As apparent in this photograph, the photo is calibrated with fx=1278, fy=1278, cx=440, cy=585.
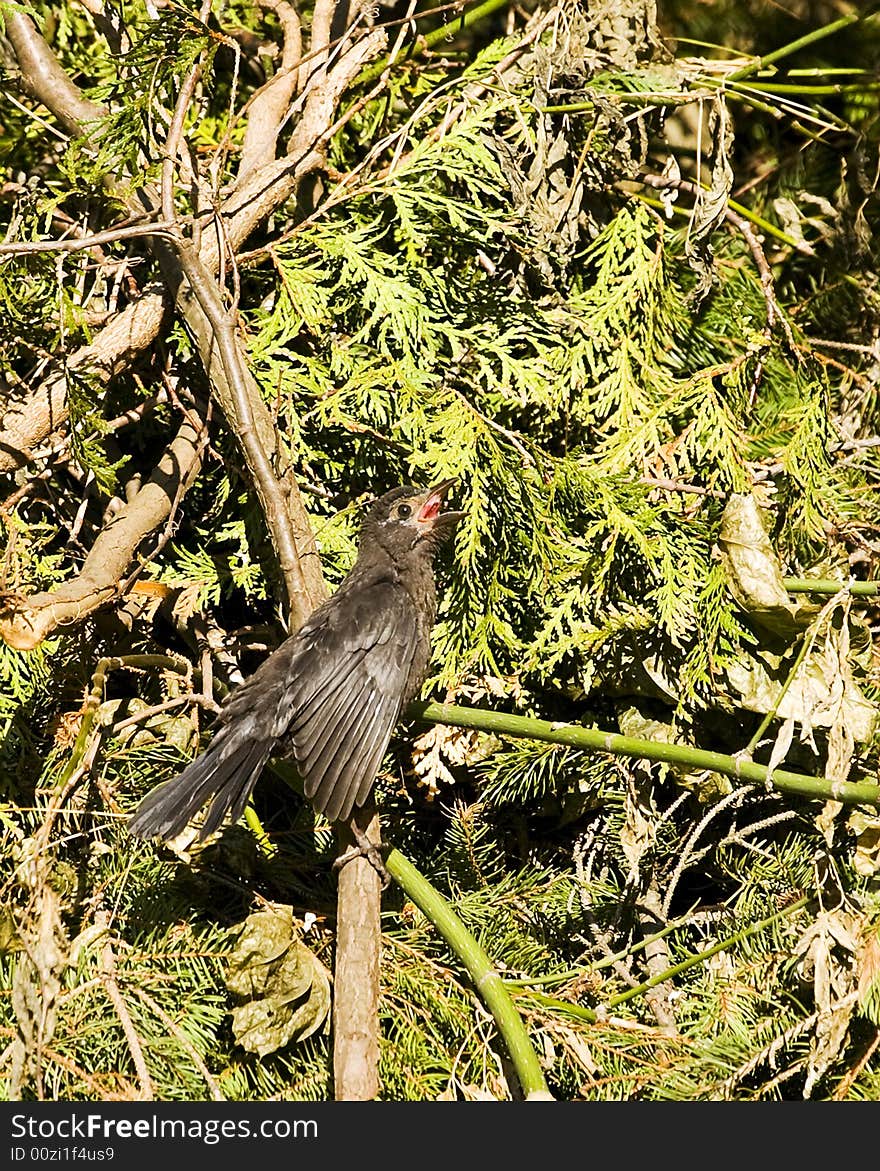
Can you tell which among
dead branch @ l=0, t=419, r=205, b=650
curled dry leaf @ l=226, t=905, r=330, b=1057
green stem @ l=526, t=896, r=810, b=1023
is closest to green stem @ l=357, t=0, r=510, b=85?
dead branch @ l=0, t=419, r=205, b=650

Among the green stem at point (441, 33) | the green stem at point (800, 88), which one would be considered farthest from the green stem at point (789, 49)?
the green stem at point (441, 33)

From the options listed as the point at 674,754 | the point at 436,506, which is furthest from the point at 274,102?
the point at 674,754

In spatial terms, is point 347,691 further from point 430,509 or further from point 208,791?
point 430,509

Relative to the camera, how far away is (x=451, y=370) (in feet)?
10.5

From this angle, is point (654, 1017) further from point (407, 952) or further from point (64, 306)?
point (64, 306)

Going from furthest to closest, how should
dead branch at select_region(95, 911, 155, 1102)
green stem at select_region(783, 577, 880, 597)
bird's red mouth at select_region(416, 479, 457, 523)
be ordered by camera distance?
bird's red mouth at select_region(416, 479, 457, 523), green stem at select_region(783, 577, 880, 597), dead branch at select_region(95, 911, 155, 1102)

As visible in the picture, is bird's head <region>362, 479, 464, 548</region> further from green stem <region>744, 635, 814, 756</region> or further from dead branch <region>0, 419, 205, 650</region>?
green stem <region>744, 635, 814, 756</region>

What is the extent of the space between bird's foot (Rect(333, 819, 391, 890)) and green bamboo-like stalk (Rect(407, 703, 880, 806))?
329mm

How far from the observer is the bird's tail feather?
2.74 m

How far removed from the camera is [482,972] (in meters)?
2.66

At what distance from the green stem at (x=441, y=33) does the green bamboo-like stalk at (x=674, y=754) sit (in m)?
1.90

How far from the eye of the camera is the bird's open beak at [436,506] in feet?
10.00

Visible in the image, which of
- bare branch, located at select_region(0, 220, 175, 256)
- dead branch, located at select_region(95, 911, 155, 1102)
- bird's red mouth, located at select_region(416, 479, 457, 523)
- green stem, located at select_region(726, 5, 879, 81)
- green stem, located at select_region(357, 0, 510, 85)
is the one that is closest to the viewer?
dead branch, located at select_region(95, 911, 155, 1102)

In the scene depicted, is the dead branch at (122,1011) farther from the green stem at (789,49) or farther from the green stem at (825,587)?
the green stem at (789,49)
